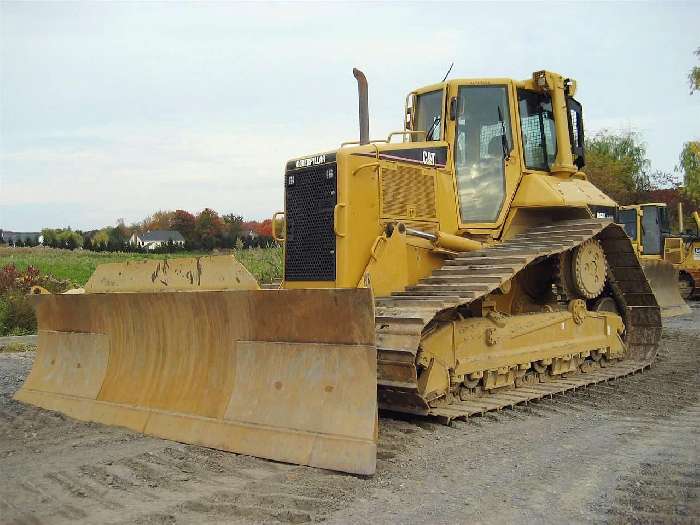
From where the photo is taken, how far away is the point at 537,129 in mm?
8102

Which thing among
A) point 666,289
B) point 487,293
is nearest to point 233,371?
point 487,293

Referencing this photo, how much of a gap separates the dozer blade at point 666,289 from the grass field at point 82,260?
716 cm

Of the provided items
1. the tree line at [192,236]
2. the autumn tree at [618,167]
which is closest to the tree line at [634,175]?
the autumn tree at [618,167]

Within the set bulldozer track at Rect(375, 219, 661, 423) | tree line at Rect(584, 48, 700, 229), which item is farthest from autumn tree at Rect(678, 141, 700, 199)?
bulldozer track at Rect(375, 219, 661, 423)

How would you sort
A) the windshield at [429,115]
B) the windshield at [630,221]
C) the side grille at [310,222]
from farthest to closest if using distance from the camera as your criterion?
the windshield at [630,221] < the windshield at [429,115] < the side grille at [310,222]

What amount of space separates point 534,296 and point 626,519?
15.0ft

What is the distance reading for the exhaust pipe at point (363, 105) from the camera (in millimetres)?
6926

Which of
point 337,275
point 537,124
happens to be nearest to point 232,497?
point 337,275

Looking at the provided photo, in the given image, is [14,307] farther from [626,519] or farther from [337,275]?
[626,519]

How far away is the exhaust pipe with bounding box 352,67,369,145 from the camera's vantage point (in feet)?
22.7

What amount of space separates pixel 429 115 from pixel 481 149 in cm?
67

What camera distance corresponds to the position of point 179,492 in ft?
13.7

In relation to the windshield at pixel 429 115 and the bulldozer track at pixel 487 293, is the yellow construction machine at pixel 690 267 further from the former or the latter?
the windshield at pixel 429 115

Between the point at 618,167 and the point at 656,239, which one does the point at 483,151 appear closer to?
the point at 656,239
